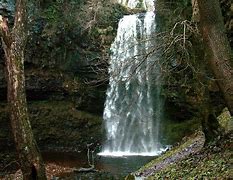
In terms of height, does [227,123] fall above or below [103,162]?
above

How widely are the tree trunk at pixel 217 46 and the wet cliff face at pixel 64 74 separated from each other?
1573 centimetres

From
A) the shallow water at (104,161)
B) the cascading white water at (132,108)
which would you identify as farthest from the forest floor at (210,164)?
the cascading white water at (132,108)

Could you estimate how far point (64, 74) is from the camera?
22.8 metres

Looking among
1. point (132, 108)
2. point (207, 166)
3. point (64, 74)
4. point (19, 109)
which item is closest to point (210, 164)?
point (207, 166)

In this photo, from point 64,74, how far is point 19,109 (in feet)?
49.9

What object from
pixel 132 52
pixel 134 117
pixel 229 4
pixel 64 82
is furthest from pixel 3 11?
pixel 229 4

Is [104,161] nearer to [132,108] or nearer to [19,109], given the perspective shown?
[132,108]

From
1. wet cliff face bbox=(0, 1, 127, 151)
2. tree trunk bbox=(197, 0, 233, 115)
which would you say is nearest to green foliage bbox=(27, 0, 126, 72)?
wet cliff face bbox=(0, 1, 127, 151)

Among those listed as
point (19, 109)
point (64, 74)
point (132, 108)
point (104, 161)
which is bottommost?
point (104, 161)

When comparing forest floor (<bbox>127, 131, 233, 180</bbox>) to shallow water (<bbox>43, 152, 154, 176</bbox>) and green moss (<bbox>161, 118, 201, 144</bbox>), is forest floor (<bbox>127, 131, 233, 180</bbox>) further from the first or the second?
green moss (<bbox>161, 118, 201, 144</bbox>)

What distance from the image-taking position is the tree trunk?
20.7 feet

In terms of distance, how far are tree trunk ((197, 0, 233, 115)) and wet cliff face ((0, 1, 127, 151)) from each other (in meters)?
15.7

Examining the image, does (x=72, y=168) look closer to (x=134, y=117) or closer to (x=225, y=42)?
(x=134, y=117)

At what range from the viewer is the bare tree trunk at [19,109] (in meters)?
7.61
